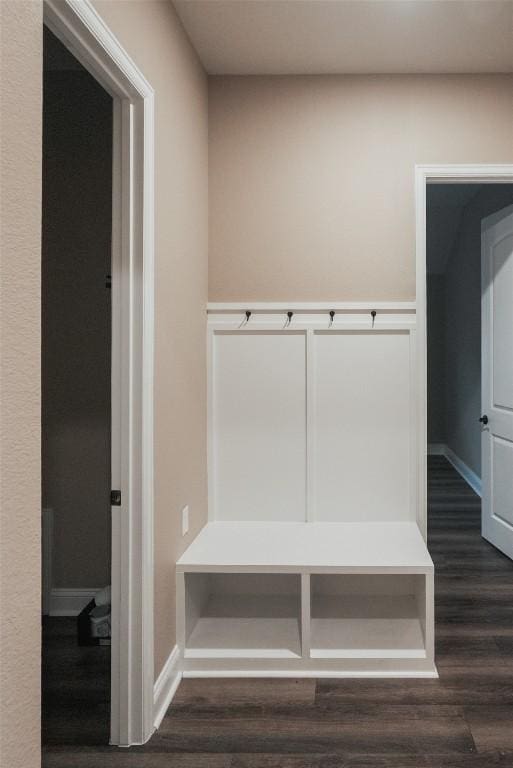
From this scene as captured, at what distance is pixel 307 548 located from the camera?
111 inches

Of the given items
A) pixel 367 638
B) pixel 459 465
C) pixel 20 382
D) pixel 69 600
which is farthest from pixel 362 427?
pixel 459 465

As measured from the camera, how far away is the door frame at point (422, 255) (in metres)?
3.19

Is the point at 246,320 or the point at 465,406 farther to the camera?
the point at 465,406

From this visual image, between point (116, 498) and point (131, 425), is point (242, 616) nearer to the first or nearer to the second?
point (116, 498)

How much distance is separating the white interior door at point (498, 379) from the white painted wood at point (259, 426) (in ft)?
4.80

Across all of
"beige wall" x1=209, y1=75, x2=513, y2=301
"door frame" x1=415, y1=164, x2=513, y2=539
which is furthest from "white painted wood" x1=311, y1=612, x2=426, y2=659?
"beige wall" x1=209, y1=75, x2=513, y2=301

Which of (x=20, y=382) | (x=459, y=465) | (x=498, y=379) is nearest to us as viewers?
(x=20, y=382)

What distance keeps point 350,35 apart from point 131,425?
1.97 metres

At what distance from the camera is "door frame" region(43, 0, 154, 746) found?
215 cm

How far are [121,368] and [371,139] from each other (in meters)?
1.88

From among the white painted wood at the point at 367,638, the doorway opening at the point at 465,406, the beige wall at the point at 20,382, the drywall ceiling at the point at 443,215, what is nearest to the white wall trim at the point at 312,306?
the doorway opening at the point at 465,406

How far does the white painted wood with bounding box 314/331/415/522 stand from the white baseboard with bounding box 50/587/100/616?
48.3 inches

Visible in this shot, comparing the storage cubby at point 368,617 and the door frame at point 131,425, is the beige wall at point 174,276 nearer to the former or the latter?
the door frame at point 131,425

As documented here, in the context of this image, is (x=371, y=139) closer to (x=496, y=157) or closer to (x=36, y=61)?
(x=496, y=157)
